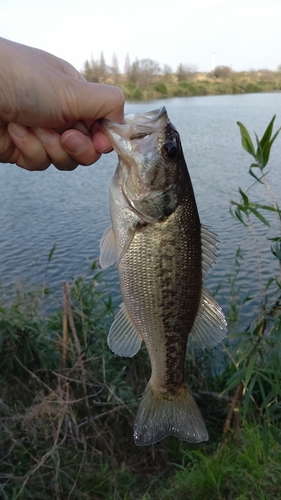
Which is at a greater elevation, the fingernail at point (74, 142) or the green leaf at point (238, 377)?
the fingernail at point (74, 142)

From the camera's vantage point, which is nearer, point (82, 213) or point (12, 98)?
point (12, 98)

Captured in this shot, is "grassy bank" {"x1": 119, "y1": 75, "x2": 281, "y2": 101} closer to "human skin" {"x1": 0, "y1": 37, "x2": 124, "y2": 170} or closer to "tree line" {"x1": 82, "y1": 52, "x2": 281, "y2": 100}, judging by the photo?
"tree line" {"x1": 82, "y1": 52, "x2": 281, "y2": 100}

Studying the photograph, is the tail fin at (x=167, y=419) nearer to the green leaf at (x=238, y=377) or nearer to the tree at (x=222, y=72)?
the green leaf at (x=238, y=377)

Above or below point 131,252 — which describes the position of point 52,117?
above

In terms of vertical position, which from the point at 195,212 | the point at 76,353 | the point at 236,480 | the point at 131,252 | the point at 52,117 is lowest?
the point at 236,480

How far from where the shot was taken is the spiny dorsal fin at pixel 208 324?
2.09m

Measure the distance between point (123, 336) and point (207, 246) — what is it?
56 centimetres

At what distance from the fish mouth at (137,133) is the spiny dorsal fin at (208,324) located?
699 mm

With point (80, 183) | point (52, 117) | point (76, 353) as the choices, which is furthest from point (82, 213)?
point (52, 117)

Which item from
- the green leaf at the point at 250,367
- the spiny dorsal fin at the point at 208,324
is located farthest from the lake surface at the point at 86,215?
the spiny dorsal fin at the point at 208,324

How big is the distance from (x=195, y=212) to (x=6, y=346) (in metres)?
3.12

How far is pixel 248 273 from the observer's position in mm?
8102

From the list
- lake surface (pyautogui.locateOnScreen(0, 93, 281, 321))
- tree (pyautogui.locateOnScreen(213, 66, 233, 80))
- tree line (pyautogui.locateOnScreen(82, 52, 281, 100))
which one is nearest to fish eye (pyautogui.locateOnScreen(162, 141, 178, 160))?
lake surface (pyautogui.locateOnScreen(0, 93, 281, 321))

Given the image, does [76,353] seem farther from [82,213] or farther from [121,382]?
[82,213]
